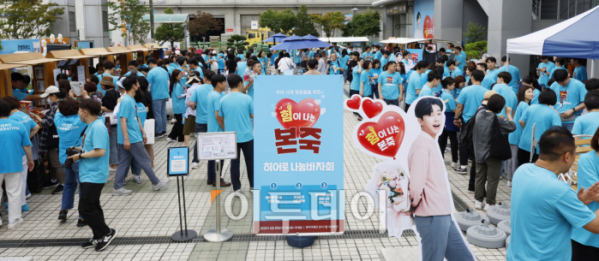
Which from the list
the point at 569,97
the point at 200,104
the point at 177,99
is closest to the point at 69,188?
the point at 200,104

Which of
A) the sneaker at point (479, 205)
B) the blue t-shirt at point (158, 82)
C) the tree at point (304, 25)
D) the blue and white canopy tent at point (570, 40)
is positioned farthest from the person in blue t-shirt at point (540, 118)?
the tree at point (304, 25)

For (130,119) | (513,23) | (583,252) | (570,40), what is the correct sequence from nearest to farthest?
(583,252)
(570,40)
(130,119)
(513,23)

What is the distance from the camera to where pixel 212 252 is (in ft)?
17.7

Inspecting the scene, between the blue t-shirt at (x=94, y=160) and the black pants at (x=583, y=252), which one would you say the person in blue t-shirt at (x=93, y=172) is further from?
the black pants at (x=583, y=252)

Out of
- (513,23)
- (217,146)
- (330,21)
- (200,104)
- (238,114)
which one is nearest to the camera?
(217,146)

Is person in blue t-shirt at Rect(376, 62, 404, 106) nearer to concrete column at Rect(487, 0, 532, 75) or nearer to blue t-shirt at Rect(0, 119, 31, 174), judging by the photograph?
→ blue t-shirt at Rect(0, 119, 31, 174)

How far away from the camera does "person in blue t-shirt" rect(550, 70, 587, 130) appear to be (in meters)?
7.77

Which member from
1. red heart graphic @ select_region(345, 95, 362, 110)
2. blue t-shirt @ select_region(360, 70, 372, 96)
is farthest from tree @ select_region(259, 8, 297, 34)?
red heart graphic @ select_region(345, 95, 362, 110)

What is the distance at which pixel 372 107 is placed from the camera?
423 cm

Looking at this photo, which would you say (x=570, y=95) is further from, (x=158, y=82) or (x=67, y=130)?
(x=158, y=82)

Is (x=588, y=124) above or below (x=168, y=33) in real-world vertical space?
below

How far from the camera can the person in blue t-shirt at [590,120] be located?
205 inches

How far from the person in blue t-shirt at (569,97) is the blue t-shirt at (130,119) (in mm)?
6546

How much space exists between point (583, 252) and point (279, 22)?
42528 millimetres
